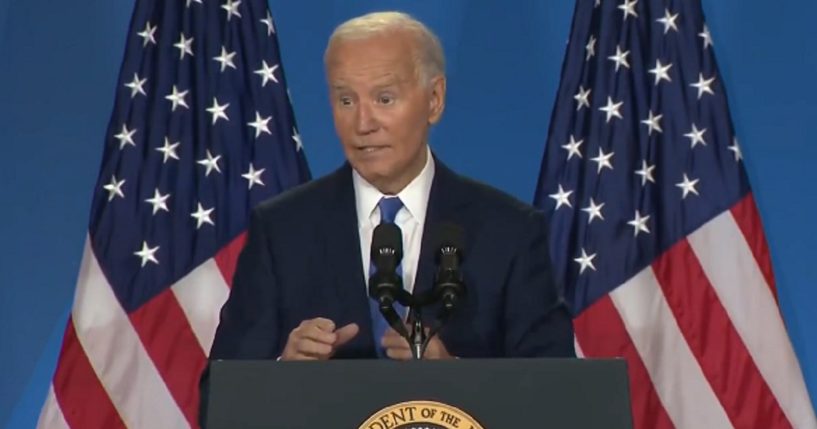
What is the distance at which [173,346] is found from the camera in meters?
3.40

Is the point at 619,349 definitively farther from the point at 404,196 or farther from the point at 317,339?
the point at 317,339

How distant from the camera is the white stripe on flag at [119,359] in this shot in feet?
11.0

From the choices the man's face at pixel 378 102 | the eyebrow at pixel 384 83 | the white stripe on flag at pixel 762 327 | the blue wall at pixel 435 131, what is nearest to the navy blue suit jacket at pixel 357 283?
the man's face at pixel 378 102

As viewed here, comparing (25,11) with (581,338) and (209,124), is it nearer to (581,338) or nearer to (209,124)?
(209,124)

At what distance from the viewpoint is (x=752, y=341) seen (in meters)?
3.30

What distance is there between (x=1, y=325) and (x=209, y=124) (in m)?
0.89

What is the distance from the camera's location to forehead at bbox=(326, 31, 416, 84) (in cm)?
218

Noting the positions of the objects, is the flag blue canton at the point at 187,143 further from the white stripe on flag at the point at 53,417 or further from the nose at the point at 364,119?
the nose at the point at 364,119

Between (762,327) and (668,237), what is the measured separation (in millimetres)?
344

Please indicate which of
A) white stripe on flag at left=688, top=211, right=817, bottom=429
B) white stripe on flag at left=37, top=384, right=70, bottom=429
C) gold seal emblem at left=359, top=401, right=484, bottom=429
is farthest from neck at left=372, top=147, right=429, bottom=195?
white stripe on flag at left=37, top=384, right=70, bottom=429

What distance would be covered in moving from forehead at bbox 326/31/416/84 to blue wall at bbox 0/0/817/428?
4.96 feet

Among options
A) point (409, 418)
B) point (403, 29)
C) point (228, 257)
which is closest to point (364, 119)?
point (403, 29)

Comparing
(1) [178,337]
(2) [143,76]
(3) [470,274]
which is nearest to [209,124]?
(2) [143,76]

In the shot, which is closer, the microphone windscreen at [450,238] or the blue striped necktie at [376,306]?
the microphone windscreen at [450,238]
